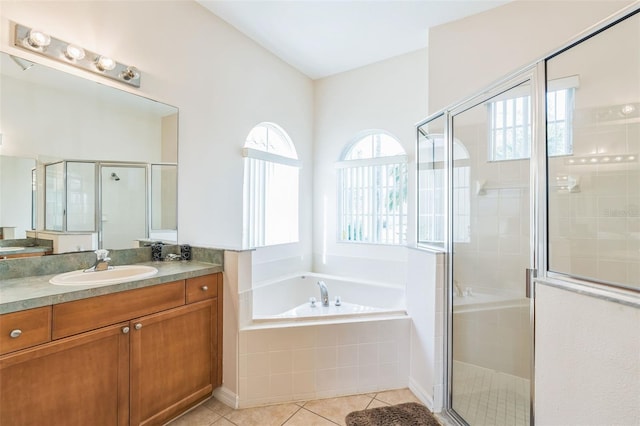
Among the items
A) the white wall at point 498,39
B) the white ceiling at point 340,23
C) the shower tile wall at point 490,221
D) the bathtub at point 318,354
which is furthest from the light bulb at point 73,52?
the shower tile wall at point 490,221

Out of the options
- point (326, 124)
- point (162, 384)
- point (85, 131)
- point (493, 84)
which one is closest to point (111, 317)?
point (162, 384)

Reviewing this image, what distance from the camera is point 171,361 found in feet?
5.54

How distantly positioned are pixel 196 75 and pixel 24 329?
2.03m

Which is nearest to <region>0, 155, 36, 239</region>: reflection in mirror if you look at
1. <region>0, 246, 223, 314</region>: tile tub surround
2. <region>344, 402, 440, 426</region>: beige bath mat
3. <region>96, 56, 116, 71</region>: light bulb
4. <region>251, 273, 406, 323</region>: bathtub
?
<region>0, 246, 223, 314</region>: tile tub surround

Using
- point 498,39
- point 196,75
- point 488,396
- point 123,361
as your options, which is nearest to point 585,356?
point 488,396

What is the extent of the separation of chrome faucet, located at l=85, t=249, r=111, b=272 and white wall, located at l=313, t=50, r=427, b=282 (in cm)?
239

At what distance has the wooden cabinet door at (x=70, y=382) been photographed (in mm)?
1137

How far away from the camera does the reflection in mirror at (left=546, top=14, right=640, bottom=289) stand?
62.0 inches

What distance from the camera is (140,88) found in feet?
6.62

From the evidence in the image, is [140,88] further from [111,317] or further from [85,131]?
[111,317]

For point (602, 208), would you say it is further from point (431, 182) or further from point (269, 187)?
point (269, 187)

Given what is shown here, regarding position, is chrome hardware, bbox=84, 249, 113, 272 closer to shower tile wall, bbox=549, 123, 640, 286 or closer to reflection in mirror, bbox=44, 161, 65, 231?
reflection in mirror, bbox=44, 161, 65, 231

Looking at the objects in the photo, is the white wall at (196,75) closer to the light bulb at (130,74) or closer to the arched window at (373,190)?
the light bulb at (130,74)

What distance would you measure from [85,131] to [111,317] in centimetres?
119
